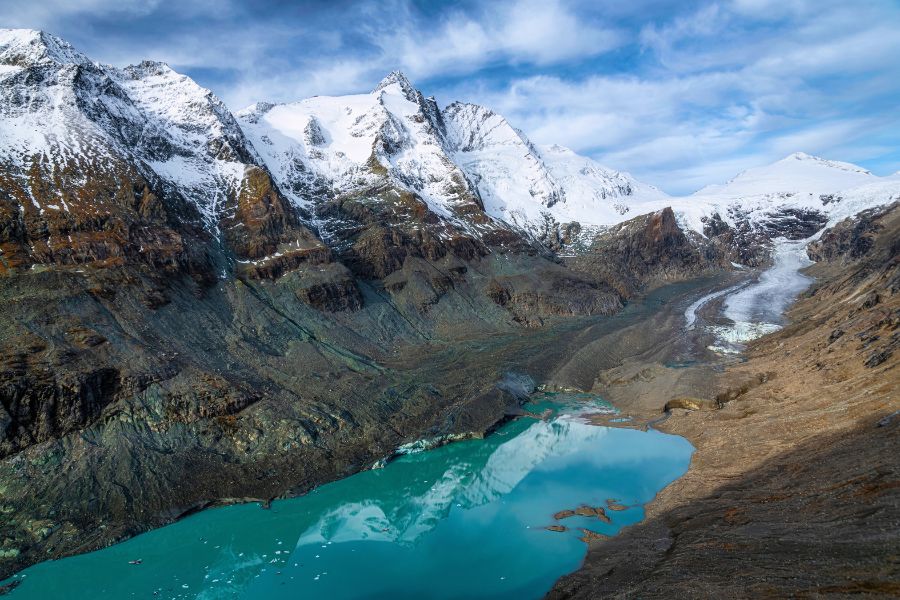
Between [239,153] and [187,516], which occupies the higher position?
[239,153]

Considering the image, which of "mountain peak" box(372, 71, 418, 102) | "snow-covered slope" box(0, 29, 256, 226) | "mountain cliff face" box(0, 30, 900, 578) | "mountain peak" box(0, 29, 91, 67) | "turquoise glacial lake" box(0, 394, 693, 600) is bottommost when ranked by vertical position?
"turquoise glacial lake" box(0, 394, 693, 600)

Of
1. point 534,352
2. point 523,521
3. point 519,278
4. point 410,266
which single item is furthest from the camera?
point 519,278

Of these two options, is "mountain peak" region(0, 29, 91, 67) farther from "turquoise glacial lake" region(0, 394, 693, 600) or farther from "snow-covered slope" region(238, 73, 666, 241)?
"turquoise glacial lake" region(0, 394, 693, 600)

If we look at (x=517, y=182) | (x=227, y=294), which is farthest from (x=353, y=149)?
(x=227, y=294)

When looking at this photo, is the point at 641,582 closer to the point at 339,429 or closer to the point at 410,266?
the point at 339,429

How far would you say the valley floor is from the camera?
19688 mm

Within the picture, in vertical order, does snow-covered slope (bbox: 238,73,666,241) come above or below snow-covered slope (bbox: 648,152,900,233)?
above

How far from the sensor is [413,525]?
39.9 m

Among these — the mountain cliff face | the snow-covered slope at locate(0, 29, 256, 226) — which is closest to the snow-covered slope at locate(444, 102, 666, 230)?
the mountain cliff face

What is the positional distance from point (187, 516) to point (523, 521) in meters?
24.2

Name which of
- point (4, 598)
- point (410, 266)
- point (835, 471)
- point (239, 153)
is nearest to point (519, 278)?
point (410, 266)

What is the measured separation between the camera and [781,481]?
30.6m

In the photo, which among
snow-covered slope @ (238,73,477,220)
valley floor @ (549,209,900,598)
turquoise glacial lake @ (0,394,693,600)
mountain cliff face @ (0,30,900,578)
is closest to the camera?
valley floor @ (549,209,900,598)

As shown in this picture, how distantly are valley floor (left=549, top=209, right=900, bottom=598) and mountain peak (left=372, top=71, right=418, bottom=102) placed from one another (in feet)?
455
